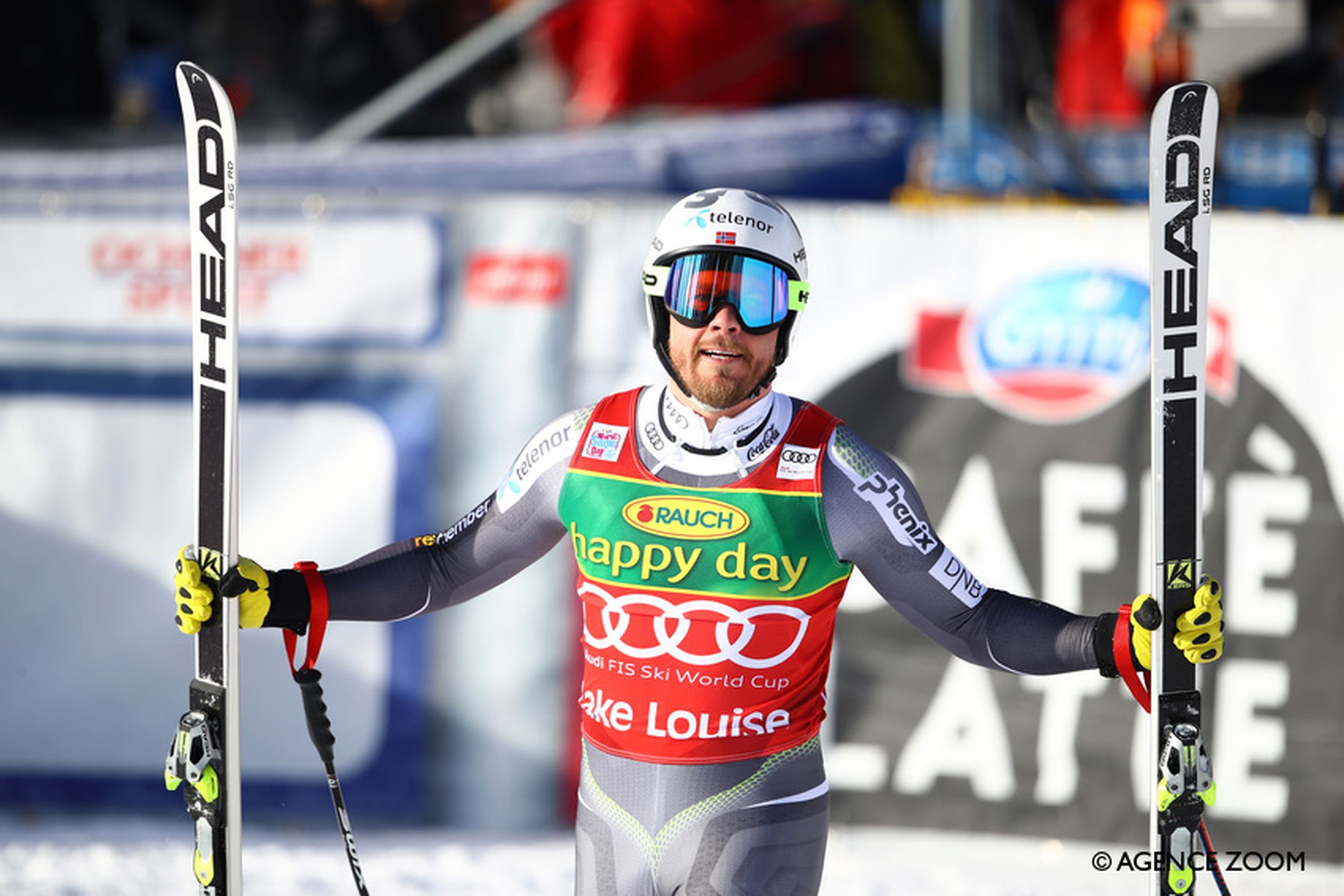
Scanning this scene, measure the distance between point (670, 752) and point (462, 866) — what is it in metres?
2.91

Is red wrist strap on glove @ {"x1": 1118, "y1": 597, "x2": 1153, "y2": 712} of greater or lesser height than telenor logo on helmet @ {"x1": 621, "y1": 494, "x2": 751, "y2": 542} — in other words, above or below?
below

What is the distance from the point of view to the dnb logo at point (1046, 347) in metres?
5.94

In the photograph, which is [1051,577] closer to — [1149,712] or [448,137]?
[1149,712]

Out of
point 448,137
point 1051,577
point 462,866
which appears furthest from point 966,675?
point 448,137

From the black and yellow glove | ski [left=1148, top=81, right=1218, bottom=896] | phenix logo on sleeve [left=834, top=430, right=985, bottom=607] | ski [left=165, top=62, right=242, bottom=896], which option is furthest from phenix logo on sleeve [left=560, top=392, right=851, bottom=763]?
ski [left=165, top=62, right=242, bottom=896]

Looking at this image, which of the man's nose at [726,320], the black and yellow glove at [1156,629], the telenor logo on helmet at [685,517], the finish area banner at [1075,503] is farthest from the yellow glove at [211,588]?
the finish area banner at [1075,503]

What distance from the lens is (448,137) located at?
8.12 meters

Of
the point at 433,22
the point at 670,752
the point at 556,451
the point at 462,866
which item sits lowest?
the point at 462,866

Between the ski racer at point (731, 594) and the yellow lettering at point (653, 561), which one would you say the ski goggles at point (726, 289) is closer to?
the ski racer at point (731, 594)

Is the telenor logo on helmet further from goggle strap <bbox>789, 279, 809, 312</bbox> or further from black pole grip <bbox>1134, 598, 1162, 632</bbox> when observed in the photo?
black pole grip <bbox>1134, 598, 1162, 632</bbox>

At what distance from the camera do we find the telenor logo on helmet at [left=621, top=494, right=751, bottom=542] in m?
3.38

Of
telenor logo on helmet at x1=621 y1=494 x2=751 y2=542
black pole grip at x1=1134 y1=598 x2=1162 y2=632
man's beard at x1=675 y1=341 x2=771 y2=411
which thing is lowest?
black pole grip at x1=1134 y1=598 x2=1162 y2=632

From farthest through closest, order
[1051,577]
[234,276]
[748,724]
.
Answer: [1051,577] → [234,276] → [748,724]

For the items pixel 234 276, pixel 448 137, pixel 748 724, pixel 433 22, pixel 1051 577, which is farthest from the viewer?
pixel 433 22
